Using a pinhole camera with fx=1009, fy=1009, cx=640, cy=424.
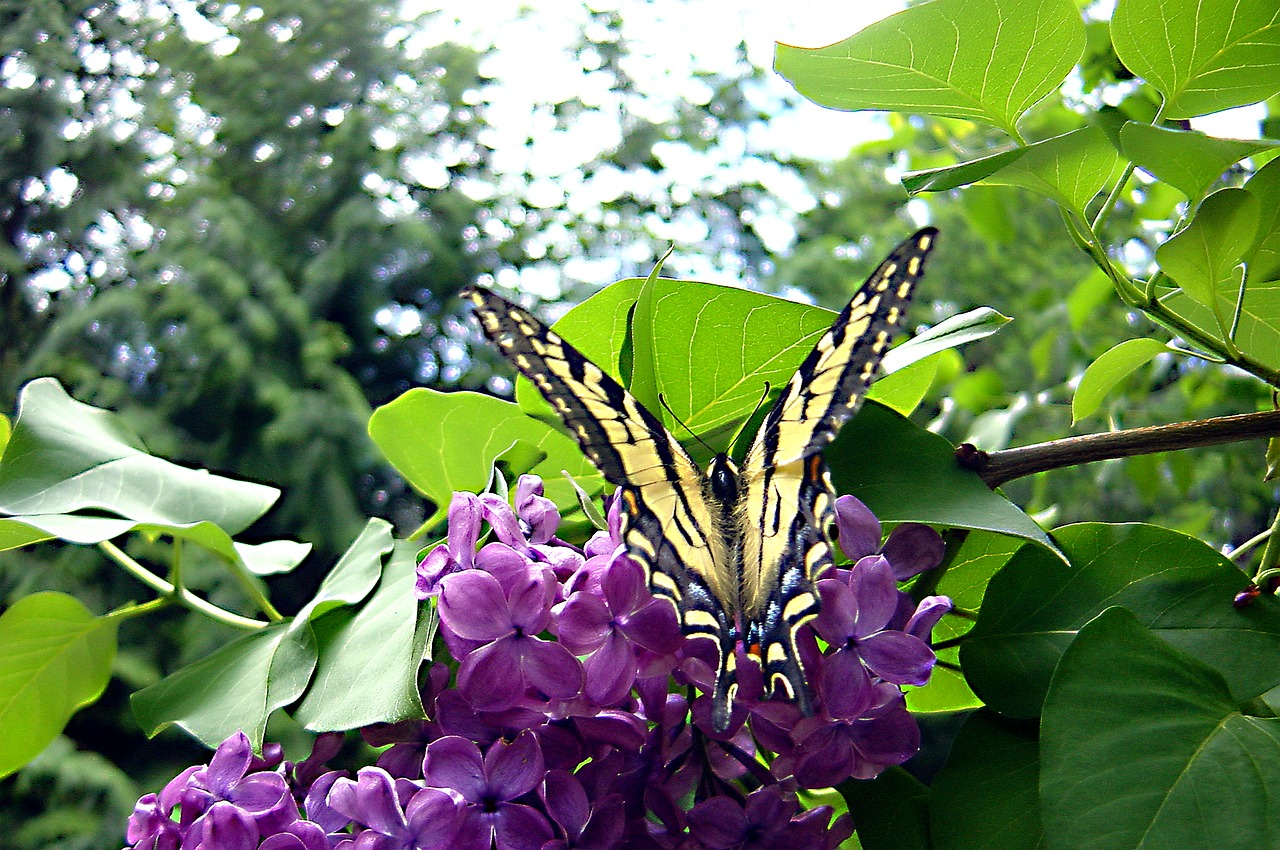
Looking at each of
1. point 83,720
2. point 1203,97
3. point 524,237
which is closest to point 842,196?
point 524,237

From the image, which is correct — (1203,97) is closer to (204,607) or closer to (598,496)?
(598,496)

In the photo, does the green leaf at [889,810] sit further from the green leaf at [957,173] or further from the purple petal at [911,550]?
the green leaf at [957,173]

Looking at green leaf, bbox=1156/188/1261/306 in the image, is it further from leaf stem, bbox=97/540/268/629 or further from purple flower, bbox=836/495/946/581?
leaf stem, bbox=97/540/268/629

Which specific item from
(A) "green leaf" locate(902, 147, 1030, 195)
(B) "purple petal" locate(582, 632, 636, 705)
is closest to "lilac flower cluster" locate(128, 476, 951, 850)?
(B) "purple petal" locate(582, 632, 636, 705)

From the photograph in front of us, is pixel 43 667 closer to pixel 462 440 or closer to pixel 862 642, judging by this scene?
pixel 462 440

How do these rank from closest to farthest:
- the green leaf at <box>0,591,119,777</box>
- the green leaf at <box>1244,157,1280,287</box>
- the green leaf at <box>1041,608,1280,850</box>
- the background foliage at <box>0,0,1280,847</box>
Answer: the green leaf at <box>1041,608,1280,850</box> < the green leaf at <box>1244,157,1280,287</box> < the green leaf at <box>0,591,119,777</box> < the background foliage at <box>0,0,1280,847</box>

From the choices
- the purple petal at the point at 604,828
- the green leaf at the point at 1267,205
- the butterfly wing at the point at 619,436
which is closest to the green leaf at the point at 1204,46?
the green leaf at the point at 1267,205
